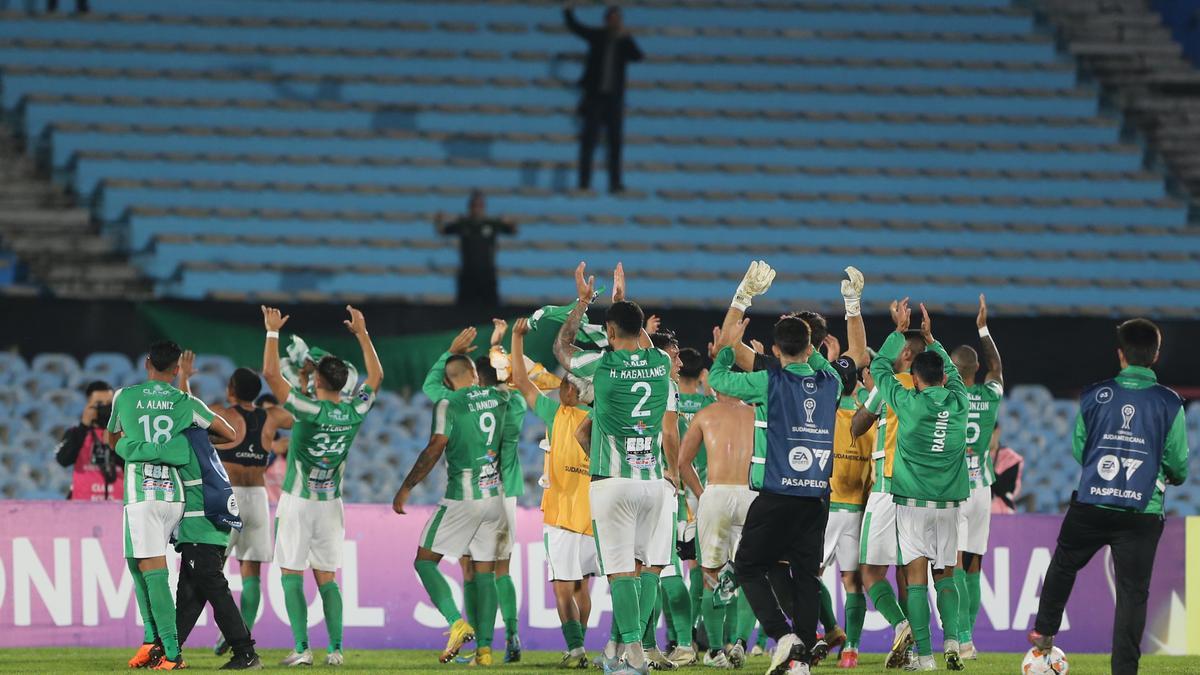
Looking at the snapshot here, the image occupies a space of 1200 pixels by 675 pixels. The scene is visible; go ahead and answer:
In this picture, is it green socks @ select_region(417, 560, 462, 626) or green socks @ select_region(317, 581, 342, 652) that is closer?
green socks @ select_region(317, 581, 342, 652)

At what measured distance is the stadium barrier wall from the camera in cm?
1384

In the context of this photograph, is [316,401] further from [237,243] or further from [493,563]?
[237,243]

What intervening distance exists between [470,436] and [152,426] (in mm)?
2361

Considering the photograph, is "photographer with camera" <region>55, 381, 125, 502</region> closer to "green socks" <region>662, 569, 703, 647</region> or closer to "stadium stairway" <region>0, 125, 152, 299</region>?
"green socks" <region>662, 569, 703, 647</region>

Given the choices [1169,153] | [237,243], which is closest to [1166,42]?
[1169,153]

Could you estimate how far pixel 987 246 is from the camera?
2359cm

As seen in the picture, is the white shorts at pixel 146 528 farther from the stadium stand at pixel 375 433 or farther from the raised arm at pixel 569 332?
the stadium stand at pixel 375 433

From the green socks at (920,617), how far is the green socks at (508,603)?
2.88 m

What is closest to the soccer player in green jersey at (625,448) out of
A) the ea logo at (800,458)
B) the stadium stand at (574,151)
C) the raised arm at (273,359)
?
the ea logo at (800,458)

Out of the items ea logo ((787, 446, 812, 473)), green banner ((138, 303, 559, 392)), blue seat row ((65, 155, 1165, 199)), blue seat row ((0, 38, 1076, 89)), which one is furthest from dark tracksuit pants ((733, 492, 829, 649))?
blue seat row ((0, 38, 1076, 89))

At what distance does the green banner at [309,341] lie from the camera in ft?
58.8

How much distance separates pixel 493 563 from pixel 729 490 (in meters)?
1.84

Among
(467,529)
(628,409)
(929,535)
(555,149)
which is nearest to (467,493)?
(467,529)

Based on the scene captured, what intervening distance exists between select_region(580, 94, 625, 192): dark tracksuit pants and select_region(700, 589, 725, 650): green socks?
11.3 metres
